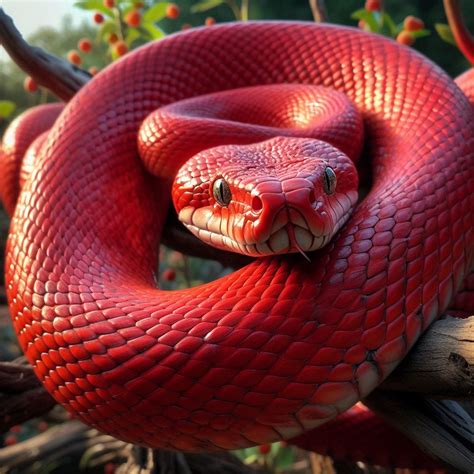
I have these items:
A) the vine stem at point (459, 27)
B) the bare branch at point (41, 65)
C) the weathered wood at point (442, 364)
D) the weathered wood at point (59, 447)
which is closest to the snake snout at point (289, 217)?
the weathered wood at point (442, 364)

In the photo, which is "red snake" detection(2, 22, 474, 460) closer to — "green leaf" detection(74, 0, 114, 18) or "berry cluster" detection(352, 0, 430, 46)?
"berry cluster" detection(352, 0, 430, 46)

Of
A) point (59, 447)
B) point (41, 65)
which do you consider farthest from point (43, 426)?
point (41, 65)

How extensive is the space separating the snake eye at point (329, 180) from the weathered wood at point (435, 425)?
53 cm

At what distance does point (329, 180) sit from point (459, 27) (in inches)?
52.9

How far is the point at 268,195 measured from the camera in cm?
111

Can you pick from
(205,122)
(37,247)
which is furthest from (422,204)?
(37,247)

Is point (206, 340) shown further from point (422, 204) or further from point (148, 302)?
point (422, 204)

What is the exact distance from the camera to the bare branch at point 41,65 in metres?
2.30

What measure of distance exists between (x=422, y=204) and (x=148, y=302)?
2.28 ft

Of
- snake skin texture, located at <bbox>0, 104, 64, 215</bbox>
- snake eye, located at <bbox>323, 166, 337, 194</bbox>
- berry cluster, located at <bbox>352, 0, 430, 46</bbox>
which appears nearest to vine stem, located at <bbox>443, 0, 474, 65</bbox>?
berry cluster, located at <bbox>352, 0, 430, 46</bbox>

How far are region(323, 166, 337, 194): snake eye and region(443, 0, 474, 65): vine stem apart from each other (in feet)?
4.21

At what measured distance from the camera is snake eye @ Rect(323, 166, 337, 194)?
1.22 meters

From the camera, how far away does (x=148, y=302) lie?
1.38 metres

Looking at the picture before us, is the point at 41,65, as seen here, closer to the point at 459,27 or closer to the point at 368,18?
the point at 368,18
